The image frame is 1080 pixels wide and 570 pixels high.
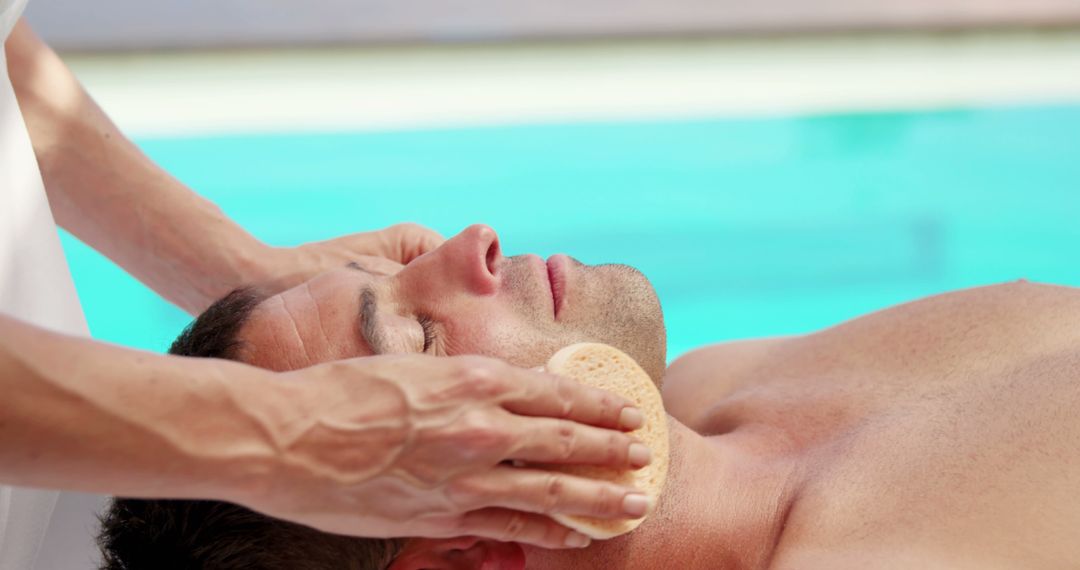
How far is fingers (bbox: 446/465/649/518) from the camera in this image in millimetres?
1089

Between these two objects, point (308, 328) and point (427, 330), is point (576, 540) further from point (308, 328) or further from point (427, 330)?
point (308, 328)

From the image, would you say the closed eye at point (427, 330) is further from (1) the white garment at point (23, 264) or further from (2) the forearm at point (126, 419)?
(1) the white garment at point (23, 264)

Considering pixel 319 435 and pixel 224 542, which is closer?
pixel 319 435

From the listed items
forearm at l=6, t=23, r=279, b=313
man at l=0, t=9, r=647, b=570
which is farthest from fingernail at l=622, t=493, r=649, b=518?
forearm at l=6, t=23, r=279, b=313

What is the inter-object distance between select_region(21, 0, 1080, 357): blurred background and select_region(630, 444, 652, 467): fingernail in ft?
6.68

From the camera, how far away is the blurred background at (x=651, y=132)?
3.47m

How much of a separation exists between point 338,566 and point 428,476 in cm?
38

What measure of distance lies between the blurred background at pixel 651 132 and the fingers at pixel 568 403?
2.11 metres

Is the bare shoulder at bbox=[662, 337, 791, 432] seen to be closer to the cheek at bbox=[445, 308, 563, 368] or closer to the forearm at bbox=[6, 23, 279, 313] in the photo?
the cheek at bbox=[445, 308, 563, 368]

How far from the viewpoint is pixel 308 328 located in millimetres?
1438

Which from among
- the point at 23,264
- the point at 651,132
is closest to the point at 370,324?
the point at 23,264

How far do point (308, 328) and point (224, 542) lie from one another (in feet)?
0.96

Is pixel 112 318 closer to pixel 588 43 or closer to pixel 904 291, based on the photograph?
pixel 588 43

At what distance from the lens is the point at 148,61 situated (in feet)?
14.7
